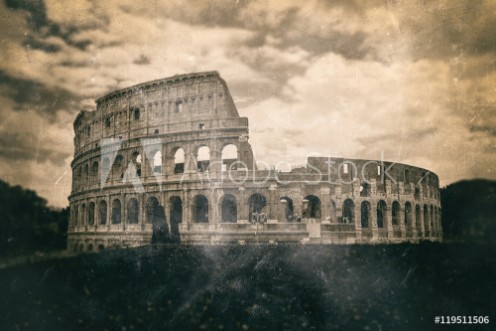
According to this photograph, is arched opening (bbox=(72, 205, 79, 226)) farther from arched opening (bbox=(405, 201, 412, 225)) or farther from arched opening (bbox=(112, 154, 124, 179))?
arched opening (bbox=(405, 201, 412, 225))

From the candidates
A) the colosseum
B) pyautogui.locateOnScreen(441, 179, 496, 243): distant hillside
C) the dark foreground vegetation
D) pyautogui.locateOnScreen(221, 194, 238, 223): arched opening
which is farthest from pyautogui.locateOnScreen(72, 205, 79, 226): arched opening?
pyautogui.locateOnScreen(441, 179, 496, 243): distant hillside

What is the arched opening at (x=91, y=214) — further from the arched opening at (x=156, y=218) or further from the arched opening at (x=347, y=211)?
the arched opening at (x=347, y=211)

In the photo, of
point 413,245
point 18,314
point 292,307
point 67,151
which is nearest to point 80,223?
point 67,151

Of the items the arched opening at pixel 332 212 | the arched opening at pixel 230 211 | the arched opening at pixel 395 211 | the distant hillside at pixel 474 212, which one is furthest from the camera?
the arched opening at pixel 395 211

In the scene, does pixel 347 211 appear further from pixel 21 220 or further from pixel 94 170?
pixel 21 220

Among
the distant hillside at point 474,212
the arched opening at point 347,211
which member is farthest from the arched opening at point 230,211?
the distant hillside at point 474,212

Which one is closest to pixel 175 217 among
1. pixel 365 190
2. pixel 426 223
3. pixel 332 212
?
pixel 332 212

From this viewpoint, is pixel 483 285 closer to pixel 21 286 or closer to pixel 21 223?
pixel 21 286
